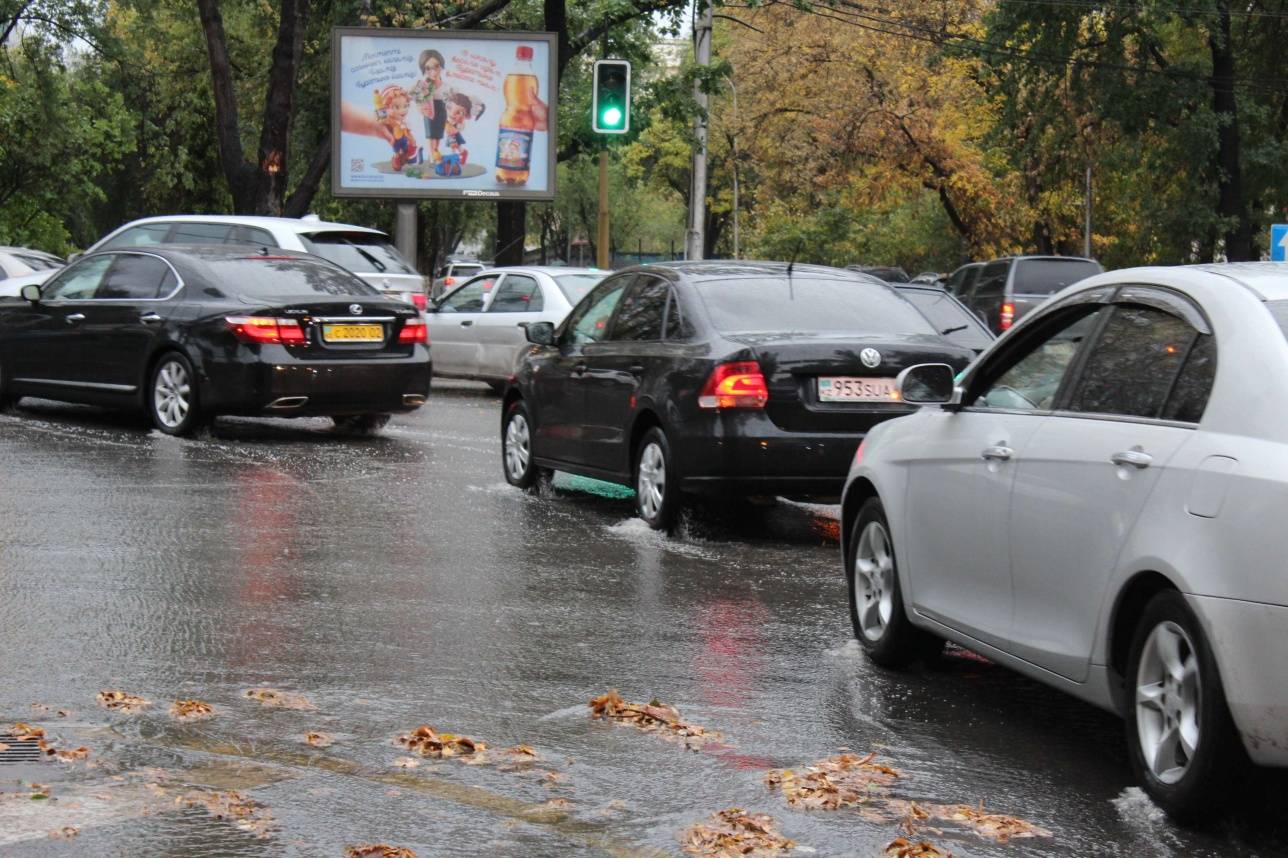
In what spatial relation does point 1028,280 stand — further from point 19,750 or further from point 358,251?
point 19,750

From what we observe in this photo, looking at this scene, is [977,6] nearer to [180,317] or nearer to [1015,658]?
[180,317]

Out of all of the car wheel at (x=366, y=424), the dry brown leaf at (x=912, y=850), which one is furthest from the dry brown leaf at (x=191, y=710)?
the car wheel at (x=366, y=424)

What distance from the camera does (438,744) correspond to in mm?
5660

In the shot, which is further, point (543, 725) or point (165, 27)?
point (165, 27)

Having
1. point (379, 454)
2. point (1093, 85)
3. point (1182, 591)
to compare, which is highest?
point (1093, 85)

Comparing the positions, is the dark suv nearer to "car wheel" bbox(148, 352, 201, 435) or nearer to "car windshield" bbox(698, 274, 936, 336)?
"car wheel" bbox(148, 352, 201, 435)

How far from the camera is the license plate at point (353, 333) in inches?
598

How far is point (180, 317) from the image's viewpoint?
50.5 ft

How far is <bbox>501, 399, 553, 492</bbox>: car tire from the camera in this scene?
42.1 feet

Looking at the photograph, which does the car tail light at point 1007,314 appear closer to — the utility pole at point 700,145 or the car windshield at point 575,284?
the utility pole at point 700,145

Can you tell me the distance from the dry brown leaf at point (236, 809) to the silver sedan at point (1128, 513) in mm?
2302

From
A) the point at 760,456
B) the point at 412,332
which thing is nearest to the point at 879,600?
the point at 760,456

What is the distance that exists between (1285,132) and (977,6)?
1250 centimetres

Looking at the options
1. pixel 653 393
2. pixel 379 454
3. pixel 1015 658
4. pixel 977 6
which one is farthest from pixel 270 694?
pixel 977 6
